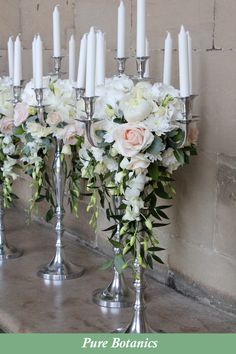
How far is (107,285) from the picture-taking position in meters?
2.51

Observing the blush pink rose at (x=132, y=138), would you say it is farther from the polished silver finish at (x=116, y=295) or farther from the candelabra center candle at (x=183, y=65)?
the polished silver finish at (x=116, y=295)

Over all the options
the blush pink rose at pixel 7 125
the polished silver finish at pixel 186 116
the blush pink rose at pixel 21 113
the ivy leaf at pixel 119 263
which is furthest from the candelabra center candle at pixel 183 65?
the blush pink rose at pixel 7 125

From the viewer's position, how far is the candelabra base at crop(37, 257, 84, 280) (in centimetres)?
261

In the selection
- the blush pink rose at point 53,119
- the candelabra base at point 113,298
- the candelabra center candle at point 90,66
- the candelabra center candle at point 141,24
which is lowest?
the candelabra base at point 113,298

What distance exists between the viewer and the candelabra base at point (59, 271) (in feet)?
8.55

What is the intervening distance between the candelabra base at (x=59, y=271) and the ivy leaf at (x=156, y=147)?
100 cm

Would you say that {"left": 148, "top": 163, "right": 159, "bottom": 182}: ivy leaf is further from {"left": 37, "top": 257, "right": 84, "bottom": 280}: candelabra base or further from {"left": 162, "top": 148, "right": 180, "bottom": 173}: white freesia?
{"left": 37, "top": 257, "right": 84, "bottom": 280}: candelabra base

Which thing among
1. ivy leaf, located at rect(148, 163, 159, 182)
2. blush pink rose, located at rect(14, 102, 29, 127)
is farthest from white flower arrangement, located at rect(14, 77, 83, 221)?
ivy leaf, located at rect(148, 163, 159, 182)

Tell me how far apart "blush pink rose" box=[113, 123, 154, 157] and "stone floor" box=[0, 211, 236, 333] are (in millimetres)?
657

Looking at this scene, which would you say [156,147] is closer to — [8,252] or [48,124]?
[48,124]

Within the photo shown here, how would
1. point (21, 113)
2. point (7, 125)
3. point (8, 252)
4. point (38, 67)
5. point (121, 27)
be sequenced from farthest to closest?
1. point (8, 252)
2. point (7, 125)
3. point (21, 113)
4. point (38, 67)
5. point (121, 27)

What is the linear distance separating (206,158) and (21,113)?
0.70m

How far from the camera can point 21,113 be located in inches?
92.9

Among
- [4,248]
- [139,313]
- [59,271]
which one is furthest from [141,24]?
[4,248]
